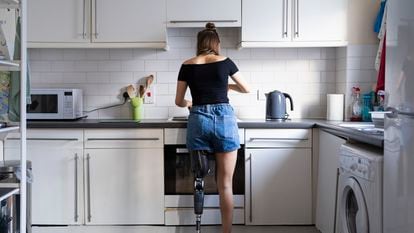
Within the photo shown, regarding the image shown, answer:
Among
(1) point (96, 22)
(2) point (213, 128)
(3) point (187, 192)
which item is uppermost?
(1) point (96, 22)

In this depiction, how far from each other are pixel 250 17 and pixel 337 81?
0.95 m

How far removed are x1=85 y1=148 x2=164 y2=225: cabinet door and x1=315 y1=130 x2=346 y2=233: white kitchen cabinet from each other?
114 centimetres

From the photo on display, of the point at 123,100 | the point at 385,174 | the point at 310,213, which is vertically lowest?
the point at 310,213

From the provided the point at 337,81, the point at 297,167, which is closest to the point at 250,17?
the point at 337,81

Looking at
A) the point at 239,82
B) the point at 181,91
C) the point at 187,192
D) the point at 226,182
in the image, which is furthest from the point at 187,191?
the point at 239,82

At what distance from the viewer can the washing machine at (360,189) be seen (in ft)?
6.47

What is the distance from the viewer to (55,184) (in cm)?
331

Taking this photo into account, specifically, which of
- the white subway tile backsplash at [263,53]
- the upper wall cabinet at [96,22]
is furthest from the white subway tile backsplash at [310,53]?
the upper wall cabinet at [96,22]

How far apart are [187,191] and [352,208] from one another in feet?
4.34

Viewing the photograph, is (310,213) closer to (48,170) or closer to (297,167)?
(297,167)

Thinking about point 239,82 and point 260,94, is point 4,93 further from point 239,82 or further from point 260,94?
point 260,94

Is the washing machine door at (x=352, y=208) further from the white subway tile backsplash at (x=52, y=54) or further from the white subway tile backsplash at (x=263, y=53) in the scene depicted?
the white subway tile backsplash at (x=52, y=54)

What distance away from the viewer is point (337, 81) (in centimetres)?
379

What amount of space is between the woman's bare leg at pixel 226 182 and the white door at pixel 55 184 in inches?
41.3
